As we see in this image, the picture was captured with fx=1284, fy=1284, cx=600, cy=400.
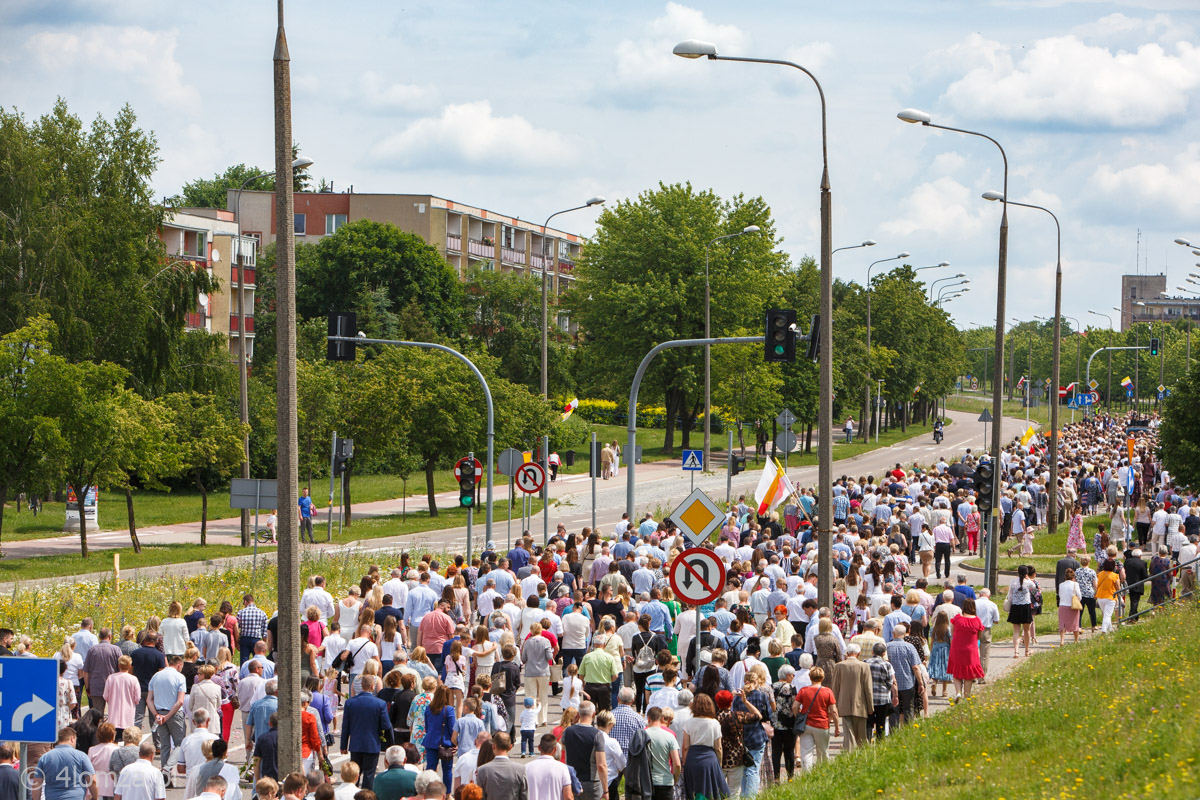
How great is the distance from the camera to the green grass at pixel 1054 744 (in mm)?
9508

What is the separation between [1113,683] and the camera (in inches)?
533

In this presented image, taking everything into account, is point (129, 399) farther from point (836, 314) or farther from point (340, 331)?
point (836, 314)

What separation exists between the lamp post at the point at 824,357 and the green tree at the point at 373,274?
58950mm

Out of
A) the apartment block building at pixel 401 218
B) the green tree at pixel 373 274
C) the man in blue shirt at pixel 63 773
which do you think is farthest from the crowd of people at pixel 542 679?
the apartment block building at pixel 401 218

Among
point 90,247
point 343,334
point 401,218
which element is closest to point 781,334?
point 343,334

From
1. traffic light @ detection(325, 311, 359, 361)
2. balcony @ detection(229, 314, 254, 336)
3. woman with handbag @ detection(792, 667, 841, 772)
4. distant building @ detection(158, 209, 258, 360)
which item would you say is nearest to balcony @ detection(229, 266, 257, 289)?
distant building @ detection(158, 209, 258, 360)

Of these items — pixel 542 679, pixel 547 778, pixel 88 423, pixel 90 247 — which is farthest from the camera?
pixel 90 247

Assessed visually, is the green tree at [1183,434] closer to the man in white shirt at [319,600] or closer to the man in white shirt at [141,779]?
the man in white shirt at [319,600]

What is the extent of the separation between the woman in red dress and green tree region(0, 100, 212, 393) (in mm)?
32308

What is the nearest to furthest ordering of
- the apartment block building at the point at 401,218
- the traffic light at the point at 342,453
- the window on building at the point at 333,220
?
the traffic light at the point at 342,453, the apartment block building at the point at 401,218, the window on building at the point at 333,220

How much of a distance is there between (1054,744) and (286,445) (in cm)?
708

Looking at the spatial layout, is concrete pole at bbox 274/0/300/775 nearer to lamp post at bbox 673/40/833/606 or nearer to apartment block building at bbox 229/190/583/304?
lamp post at bbox 673/40/833/606

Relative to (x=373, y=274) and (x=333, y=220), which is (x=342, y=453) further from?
(x=333, y=220)

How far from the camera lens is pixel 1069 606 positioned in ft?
64.9
